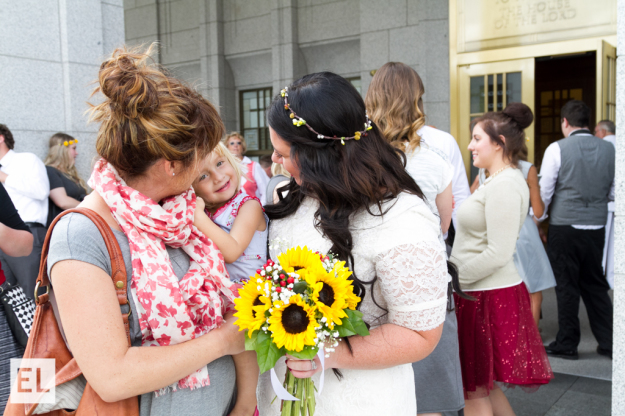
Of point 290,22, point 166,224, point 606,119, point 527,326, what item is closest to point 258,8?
point 290,22

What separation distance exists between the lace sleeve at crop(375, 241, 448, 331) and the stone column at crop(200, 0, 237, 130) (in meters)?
9.64

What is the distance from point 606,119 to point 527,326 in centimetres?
486

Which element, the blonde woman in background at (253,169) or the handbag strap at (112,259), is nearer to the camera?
the handbag strap at (112,259)

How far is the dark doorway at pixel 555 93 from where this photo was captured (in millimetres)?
12180

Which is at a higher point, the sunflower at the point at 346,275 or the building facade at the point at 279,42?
the building facade at the point at 279,42

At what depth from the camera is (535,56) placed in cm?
716

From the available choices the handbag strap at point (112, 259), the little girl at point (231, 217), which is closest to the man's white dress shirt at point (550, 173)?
the little girl at point (231, 217)

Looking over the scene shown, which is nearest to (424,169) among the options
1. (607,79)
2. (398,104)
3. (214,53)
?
(398,104)

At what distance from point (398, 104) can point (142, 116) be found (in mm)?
1890

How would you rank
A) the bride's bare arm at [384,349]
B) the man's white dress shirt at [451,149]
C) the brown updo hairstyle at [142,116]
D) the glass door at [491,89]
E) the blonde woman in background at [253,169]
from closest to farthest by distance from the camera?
the brown updo hairstyle at [142,116] → the bride's bare arm at [384,349] → the man's white dress shirt at [451,149] → the blonde woman in background at [253,169] → the glass door at [491,89]

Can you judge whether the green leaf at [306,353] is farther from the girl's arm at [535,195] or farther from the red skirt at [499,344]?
the girl's arm at [535,195]

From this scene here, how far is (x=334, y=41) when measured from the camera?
9.71m

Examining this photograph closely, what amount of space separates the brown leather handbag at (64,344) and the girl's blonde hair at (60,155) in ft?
12.6

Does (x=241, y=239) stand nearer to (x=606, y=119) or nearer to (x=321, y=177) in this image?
(x=321, y=177)
